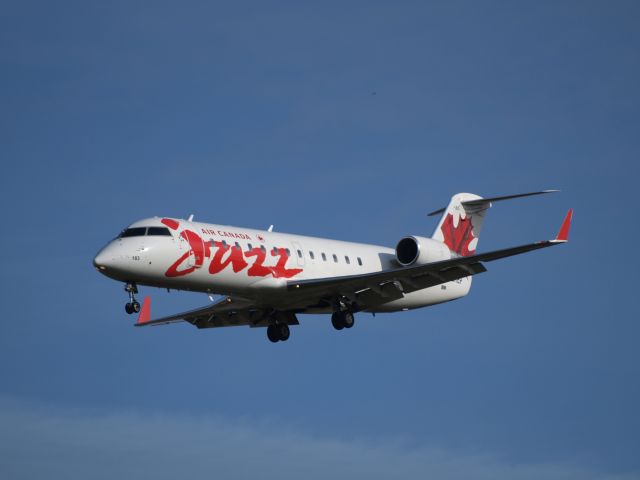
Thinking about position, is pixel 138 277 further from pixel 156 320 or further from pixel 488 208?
pixel 488 208

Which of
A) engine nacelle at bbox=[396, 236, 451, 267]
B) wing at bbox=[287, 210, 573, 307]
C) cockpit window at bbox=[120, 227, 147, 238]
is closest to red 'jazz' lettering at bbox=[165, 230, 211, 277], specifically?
cockpit window at bbox=[120, 227, 147, 238]

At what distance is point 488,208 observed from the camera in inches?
1531

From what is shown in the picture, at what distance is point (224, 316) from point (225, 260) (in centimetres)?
521

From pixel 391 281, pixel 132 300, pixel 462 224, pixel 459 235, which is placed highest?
pixel 462 224

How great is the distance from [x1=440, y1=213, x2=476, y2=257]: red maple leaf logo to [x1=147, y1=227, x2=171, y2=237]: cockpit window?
397 inches

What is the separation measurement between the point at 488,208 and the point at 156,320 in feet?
35.4

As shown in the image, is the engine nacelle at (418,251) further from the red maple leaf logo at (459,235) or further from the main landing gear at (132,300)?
the main landing gear at (132,300)

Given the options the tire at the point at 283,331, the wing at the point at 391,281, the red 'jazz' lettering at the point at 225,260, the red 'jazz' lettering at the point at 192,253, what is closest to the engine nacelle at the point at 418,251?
the wing at the point at 391,281

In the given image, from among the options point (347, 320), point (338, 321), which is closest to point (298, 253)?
point (338, 321)

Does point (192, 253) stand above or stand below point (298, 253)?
below

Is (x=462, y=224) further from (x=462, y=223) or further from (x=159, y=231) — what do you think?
(x=159, y=231)

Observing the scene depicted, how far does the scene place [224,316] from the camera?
36594mm

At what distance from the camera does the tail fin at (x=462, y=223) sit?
3816cm

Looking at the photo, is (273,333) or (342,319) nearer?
(342,319)
